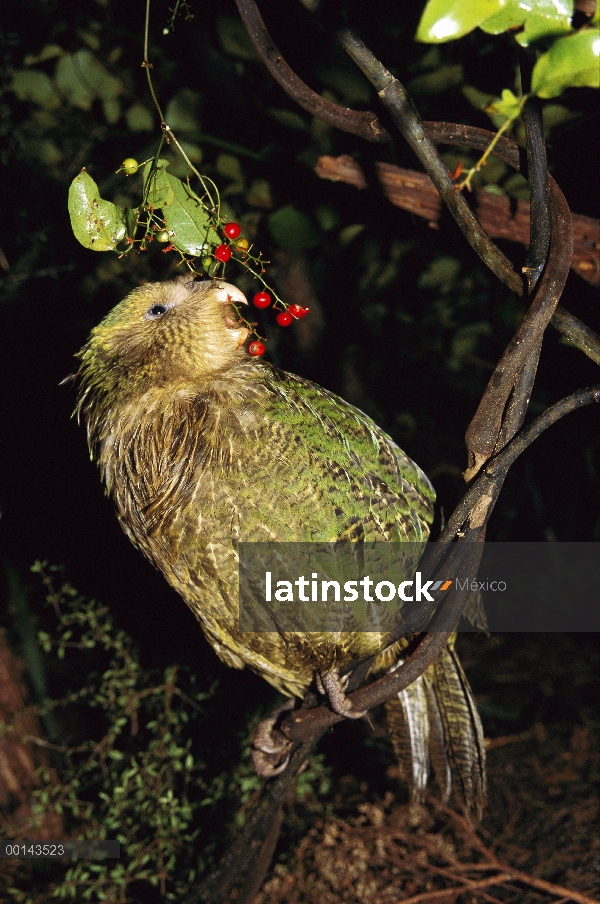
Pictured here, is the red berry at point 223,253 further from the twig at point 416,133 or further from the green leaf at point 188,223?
the twig at point 416,133

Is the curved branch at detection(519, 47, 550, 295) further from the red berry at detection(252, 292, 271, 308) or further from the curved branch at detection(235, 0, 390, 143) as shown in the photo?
the red berry at detection(252, 292, 271, 308)

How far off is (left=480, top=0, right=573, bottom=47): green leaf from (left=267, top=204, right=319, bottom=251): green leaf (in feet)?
4.22

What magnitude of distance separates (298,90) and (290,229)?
2.69 ft

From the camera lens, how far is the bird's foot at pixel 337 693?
1.39 m

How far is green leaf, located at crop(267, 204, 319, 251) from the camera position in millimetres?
1941

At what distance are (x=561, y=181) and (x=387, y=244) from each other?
654mm

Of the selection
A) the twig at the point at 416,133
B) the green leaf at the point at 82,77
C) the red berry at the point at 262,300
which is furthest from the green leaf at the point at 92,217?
the green leaf at the point at 82,77

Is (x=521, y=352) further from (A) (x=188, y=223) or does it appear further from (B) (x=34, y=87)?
(B) (x=34, y=87)

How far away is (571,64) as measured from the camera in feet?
2.09

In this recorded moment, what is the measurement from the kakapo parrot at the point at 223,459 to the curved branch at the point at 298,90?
0.38 metres

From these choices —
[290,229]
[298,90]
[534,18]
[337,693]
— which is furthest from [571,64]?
[290,229]

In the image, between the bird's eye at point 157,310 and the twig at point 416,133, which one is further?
the bird's eye at point 157,310

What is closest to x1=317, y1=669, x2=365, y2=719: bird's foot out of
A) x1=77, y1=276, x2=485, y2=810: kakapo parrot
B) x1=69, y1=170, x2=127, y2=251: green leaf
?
x1=77, y1=276, x2=485, y2=810: kakapo parrot

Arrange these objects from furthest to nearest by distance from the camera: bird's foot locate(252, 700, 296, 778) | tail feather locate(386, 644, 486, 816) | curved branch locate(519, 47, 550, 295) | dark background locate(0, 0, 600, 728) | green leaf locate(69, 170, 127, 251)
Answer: dark background locate(0, 0, 600, 728), tail feather locate(386, 644, 486, 816), bird's foot locate(252, 700, 296, 778), green leaf locate(69, 170, 127, 251), curved branch locate(519, 47, 550, 295)
